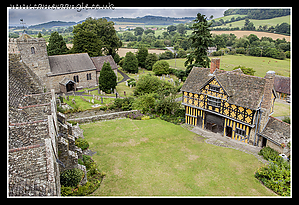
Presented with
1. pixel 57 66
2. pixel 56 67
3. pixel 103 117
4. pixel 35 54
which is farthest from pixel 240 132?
pixel 35 54

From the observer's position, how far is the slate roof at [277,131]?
65.6ft

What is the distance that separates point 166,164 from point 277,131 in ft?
37.9

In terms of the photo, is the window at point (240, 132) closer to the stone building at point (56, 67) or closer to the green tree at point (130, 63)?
the stone building at point (56, 67)

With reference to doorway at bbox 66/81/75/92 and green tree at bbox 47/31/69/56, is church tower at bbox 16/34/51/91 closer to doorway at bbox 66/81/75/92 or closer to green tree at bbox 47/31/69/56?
doorway at bbox 66/81/75/92

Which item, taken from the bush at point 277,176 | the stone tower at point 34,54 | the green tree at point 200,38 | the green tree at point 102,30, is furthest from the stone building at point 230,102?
the green tree at point 102,30

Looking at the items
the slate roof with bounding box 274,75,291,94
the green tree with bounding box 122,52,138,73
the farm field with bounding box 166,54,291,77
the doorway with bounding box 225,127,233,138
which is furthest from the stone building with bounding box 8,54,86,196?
the farm field with bounding box 166,54,291,77

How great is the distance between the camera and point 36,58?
3725cm

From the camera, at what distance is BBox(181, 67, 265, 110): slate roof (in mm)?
21344

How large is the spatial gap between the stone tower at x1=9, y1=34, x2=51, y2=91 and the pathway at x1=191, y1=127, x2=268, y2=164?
28.6m

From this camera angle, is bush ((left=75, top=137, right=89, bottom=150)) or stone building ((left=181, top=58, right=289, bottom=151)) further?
stone building ((left=181, top=58, right=289, bottom=151))

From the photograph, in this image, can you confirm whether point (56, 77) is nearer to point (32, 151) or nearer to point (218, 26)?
point (32, 151)

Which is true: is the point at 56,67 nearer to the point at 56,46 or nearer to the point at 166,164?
the point at 56,46

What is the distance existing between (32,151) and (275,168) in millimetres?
17685

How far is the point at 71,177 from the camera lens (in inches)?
550
